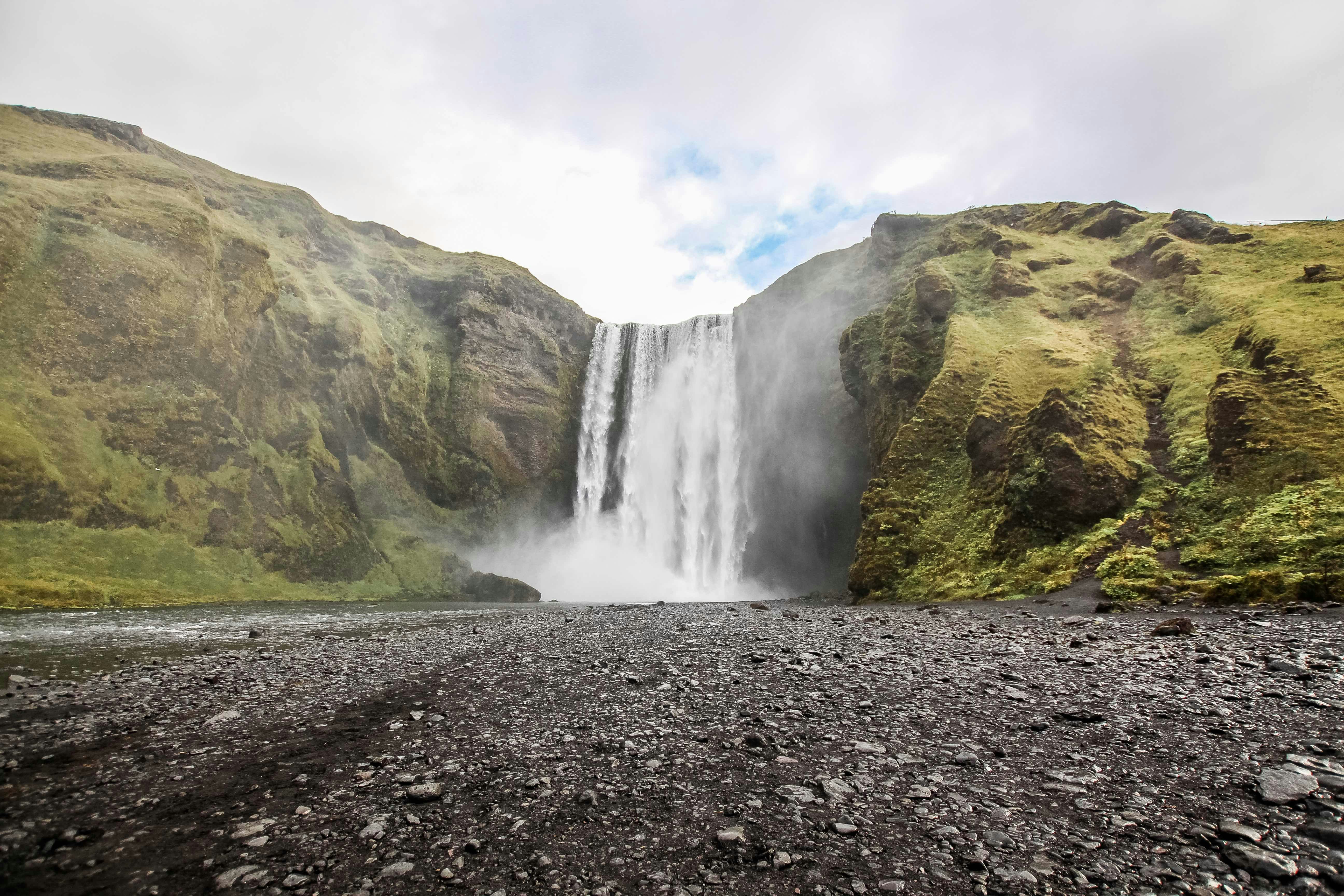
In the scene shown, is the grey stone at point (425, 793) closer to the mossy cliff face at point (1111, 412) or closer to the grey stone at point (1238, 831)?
the grey stone at point (1238, 831)

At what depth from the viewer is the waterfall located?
6000 centimetres

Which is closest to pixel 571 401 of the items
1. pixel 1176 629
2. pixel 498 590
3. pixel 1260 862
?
pixel 498 590

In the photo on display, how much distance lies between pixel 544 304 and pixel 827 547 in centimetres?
5175

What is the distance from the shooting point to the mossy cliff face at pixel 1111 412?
1689 centimetres

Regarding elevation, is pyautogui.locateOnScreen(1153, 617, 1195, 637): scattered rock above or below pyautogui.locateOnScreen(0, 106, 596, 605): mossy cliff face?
below

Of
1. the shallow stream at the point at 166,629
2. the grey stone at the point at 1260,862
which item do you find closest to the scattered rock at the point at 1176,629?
the grey stone at the point at 1260,862

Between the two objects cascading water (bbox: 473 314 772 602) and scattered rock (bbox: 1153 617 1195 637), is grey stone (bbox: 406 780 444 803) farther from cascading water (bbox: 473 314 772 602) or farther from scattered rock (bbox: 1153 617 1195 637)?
cascading water (bbox: 473 314 772 602)

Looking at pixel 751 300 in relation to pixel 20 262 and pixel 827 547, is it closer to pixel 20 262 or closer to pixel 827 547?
pixel 827 547

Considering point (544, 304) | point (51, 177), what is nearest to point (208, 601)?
point (51, 177)

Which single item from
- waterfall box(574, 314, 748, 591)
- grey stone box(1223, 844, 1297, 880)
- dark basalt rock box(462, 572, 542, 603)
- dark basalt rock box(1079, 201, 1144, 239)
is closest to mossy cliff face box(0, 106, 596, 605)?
dark basalt rock box(462, 572, 542, 603)

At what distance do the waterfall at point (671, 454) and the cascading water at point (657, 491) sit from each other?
112mm

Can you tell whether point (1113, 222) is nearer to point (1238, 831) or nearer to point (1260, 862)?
point (1238, 831)

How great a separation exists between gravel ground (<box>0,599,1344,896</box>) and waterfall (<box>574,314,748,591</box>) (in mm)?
48627

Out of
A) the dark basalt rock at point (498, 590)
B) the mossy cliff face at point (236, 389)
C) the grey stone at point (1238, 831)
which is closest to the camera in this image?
the grey stone at point (1238, 831)
